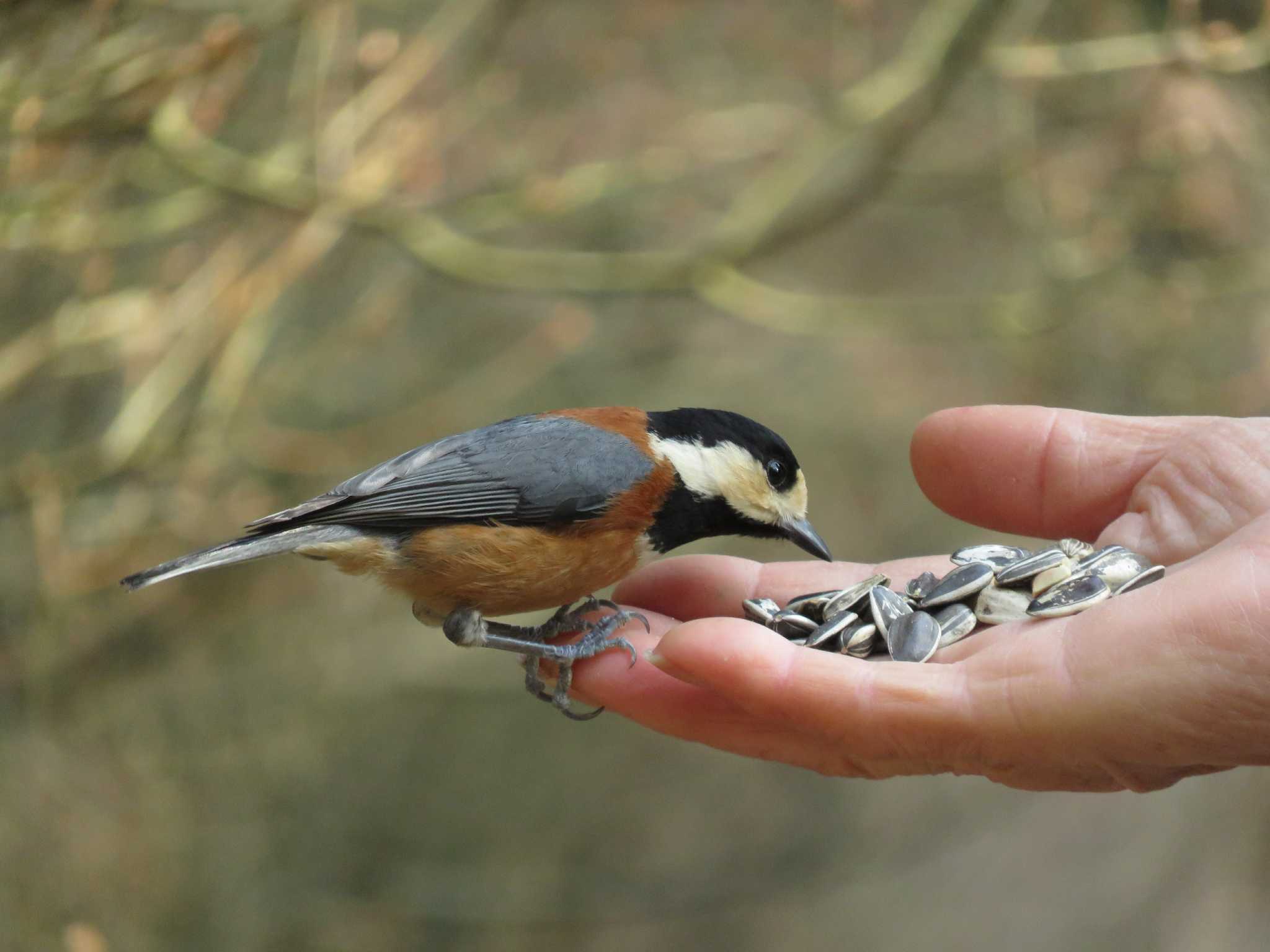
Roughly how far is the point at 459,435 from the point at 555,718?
5.86 feet

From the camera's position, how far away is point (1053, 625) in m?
1.56

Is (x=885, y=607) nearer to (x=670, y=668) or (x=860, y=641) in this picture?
(x=860, y=641)

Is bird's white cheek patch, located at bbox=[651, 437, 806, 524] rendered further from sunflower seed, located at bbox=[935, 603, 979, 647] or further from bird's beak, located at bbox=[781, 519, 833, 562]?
sunflower seed, located at bbox=[935, 603, 979, 647]

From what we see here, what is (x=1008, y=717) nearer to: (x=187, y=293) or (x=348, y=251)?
(x=187, y=293)

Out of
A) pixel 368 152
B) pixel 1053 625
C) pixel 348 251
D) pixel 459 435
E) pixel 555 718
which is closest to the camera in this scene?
pixel 1053 625

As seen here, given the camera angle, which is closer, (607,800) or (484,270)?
(484,270)

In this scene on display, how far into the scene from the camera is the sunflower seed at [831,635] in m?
1.90

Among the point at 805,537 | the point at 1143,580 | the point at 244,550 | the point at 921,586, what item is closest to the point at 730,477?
the point at 805,537

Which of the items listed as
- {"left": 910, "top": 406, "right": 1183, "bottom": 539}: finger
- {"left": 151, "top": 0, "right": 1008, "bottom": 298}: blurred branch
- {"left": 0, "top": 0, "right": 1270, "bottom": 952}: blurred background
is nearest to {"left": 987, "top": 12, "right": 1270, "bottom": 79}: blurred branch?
{"left": 0, "top": 0, "right": 1270, "bottom": 952}: blurred background

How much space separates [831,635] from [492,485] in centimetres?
66

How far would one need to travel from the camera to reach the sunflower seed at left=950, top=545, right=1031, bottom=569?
6.75 feet

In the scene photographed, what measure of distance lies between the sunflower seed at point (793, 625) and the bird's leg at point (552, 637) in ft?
A: 0.78

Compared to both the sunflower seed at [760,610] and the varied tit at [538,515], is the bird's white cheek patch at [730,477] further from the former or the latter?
the sunflower seed at [760,610]

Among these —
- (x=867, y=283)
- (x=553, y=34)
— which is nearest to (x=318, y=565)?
(x=553, y=34)
